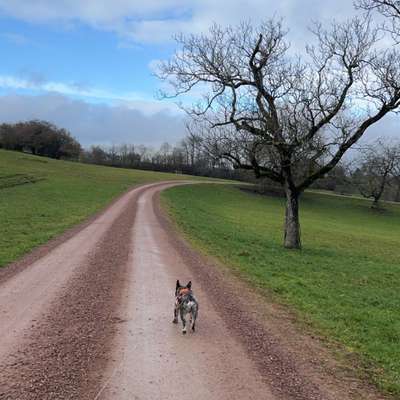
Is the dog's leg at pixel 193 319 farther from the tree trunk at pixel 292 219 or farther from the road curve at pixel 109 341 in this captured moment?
the tree trunk at pixel 292 219

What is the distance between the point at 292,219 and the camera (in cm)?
2273

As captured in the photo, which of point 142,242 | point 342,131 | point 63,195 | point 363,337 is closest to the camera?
point 363,337

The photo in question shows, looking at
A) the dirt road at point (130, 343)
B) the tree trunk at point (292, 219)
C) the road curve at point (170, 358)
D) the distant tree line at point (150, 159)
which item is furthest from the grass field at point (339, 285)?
the distant tree line at point (150, 159)

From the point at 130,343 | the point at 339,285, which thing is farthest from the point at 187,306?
the point at 339,285

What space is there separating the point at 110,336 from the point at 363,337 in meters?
4.91

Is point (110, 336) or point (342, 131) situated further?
point (342, 131)

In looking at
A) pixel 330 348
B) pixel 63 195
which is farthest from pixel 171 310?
pixel 63 195

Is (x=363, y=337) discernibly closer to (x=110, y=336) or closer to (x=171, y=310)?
(x=171, y=310)

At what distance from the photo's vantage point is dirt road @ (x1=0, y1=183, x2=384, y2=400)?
19.0 ft

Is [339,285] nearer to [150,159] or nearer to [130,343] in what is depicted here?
[130,343]

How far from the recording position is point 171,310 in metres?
9.17

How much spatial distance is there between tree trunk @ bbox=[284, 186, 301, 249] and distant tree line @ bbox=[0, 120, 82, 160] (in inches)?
4184

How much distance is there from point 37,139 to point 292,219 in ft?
353

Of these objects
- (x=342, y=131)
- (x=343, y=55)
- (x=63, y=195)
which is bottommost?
(x=63, y=195)
